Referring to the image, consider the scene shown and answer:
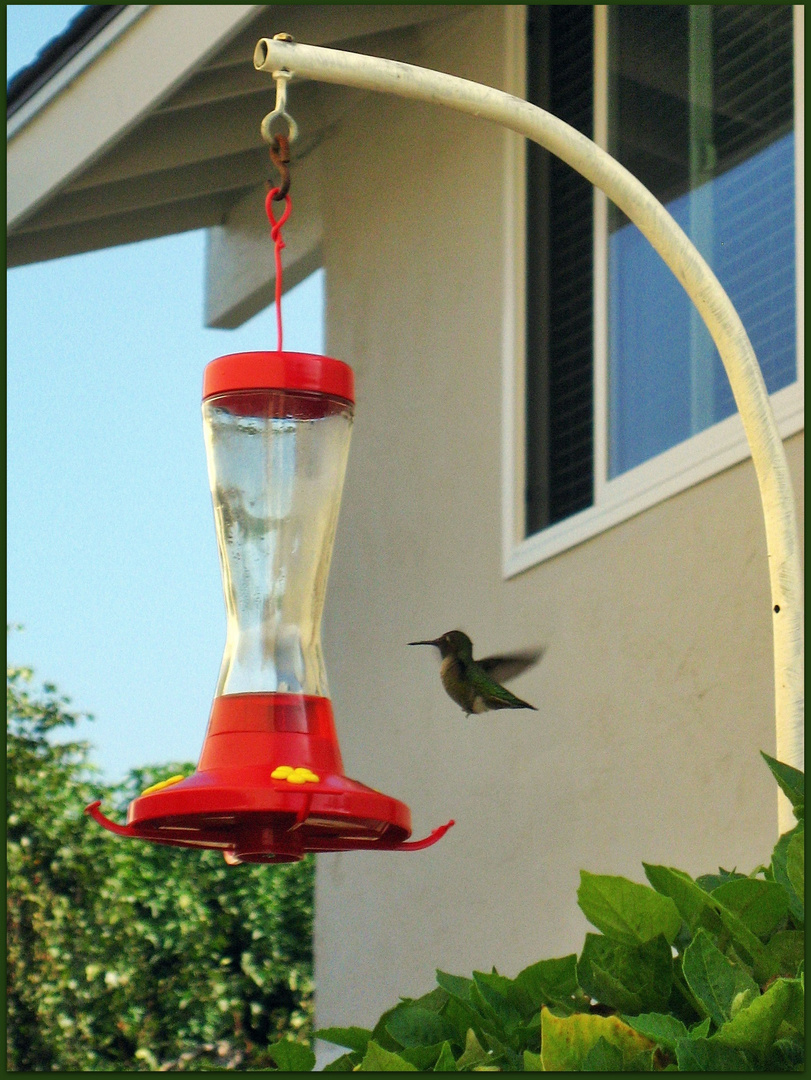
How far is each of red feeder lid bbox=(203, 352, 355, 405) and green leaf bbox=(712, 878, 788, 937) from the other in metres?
0.90

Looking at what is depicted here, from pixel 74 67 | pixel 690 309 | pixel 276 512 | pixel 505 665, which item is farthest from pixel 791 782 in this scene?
pixel 74 67

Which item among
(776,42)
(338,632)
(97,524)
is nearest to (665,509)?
(776,42)

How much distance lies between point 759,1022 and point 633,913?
11.4 inches

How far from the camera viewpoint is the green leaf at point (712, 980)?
5.68ft

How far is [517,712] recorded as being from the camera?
212 inches

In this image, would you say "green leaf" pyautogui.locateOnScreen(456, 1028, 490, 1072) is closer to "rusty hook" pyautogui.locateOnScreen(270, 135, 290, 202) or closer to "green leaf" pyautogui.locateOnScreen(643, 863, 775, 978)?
"green leaf" pyautogui.locateOnScreen(643, 863, 775, 978)

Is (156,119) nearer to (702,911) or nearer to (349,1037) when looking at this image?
(349,1037)

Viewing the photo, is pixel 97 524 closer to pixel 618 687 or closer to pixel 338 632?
pixel 338 632

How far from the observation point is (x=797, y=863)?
190 centimetres

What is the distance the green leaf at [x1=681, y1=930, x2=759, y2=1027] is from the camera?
1.73m

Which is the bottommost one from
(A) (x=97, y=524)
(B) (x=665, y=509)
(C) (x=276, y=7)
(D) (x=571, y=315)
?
(B) (x=665, y=509)

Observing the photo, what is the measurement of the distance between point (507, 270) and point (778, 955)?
4194mm

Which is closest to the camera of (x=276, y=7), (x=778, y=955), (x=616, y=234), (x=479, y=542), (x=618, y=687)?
(x=778, y=955)

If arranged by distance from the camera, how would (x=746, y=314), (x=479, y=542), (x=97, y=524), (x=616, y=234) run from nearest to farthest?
(x=746, y=314) → (x=616, y=234) → (x=479, y=542) → (x=97, y=524)
